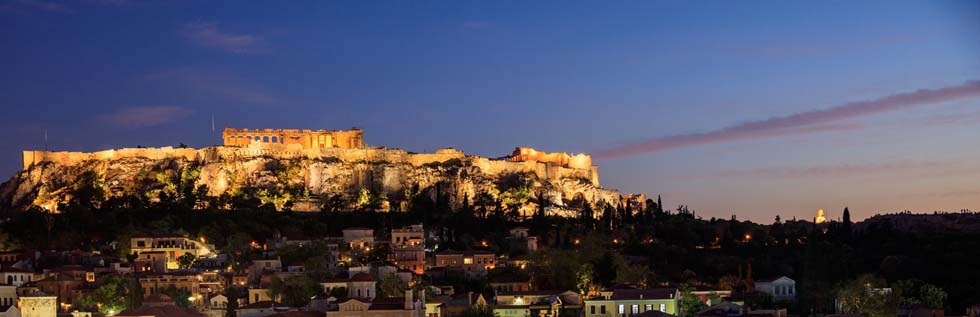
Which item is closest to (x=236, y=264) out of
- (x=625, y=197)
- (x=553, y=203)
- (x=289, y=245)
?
(x=289, y=245)

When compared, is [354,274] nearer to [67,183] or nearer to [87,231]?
[87,231]

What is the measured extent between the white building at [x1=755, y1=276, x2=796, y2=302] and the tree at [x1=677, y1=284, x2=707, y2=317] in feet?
16.1

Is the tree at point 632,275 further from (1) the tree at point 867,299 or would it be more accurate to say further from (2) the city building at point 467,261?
(1) the tree at point 867,299

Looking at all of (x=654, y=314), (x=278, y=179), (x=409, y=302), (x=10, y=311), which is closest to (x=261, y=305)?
(x=409, y=302)

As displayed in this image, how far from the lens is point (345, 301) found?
4297 centimetres

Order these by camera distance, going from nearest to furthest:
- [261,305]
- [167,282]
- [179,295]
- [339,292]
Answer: [261,305] < [179,295] < [339,292] < [167,282]

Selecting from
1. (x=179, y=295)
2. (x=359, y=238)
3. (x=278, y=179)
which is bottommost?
(x=179, y=295)

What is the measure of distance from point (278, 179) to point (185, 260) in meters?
18.6

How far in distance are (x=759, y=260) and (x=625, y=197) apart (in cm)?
A: 2301

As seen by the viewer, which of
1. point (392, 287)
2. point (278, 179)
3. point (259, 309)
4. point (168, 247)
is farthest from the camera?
point (278, 179)

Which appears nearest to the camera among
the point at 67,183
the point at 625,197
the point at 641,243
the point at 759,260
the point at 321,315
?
the point at 321,315

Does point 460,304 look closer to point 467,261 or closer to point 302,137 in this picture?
point 467,261

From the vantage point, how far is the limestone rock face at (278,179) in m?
70.9

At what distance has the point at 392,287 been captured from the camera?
47.9m
